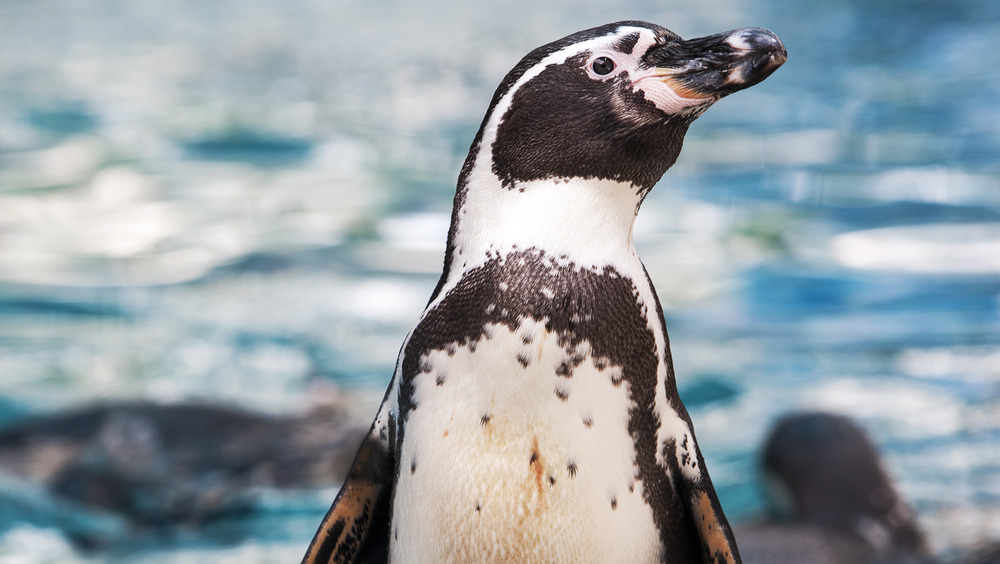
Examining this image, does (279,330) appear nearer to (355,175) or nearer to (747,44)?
(355,175)

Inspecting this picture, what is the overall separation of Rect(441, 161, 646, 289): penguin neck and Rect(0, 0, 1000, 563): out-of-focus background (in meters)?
3.01

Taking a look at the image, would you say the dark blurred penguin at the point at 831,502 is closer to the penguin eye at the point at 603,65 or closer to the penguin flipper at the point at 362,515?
the penguin flipper at the point at 362,515

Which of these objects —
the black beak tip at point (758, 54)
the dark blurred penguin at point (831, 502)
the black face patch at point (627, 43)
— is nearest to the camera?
the black beak tip at point (758, 54)

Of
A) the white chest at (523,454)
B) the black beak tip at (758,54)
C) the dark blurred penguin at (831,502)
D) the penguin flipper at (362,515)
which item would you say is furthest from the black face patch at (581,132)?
the dark blurred penguin at (831,502)

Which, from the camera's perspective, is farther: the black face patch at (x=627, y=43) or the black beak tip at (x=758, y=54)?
the black face patch at (x=627, y=43)

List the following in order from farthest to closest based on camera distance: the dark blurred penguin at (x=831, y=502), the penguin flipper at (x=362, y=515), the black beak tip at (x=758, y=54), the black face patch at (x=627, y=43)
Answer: the dark blurred penguin at (x=831, y=502) → the penguin flipper at (x=362, y=515) → the black face patch at (x=627, y=43) → the black beak tip at (x=758, y=54)

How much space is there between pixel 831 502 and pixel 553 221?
2.79 metres

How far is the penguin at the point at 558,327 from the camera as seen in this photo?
1.53m

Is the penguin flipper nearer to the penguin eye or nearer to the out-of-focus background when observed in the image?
the penguin eye

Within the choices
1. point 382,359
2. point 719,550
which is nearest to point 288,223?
point 382,359

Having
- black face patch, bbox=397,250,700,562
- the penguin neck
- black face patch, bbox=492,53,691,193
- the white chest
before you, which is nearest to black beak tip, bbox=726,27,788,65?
black face patch, bbox=492,53,691,193

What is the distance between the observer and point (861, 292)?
7520 mm

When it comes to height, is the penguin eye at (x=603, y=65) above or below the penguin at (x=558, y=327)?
above

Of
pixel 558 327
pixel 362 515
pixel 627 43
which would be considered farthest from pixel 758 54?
pixel 362 515
